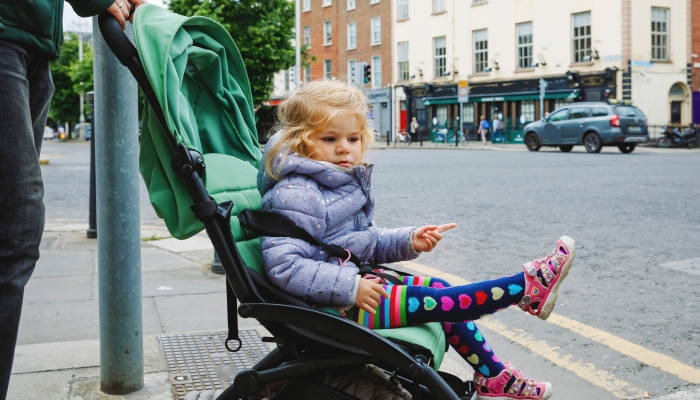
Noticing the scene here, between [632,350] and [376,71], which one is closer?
[632,350]

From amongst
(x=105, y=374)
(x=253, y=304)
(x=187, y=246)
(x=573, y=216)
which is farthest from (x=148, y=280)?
(x=573, y=216)

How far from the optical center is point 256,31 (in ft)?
116

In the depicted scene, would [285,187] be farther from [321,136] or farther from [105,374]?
[105,374]

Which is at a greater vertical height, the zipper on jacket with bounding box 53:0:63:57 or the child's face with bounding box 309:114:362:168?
the zipper on jacket with bounding box 53:0:63:57

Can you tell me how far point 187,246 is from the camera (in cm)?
627

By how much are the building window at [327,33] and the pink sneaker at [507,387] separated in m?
45.6

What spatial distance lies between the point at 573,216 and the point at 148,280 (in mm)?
4610

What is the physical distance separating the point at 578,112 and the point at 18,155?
23.2m

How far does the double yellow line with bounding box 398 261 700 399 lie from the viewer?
3016 mm

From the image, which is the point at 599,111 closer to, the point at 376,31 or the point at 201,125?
the point at 201,125

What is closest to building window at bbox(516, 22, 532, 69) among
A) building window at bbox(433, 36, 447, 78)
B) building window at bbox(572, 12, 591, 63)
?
building window at bbox(572, 12, 591, 63)

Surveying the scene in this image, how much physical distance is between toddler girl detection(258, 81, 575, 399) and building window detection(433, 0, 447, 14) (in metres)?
37.7

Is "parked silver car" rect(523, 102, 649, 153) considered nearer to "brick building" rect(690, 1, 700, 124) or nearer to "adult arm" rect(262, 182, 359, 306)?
"brick building" rect(690, 1, 700, 124)

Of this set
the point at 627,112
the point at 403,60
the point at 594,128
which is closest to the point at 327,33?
the point at 403,60
